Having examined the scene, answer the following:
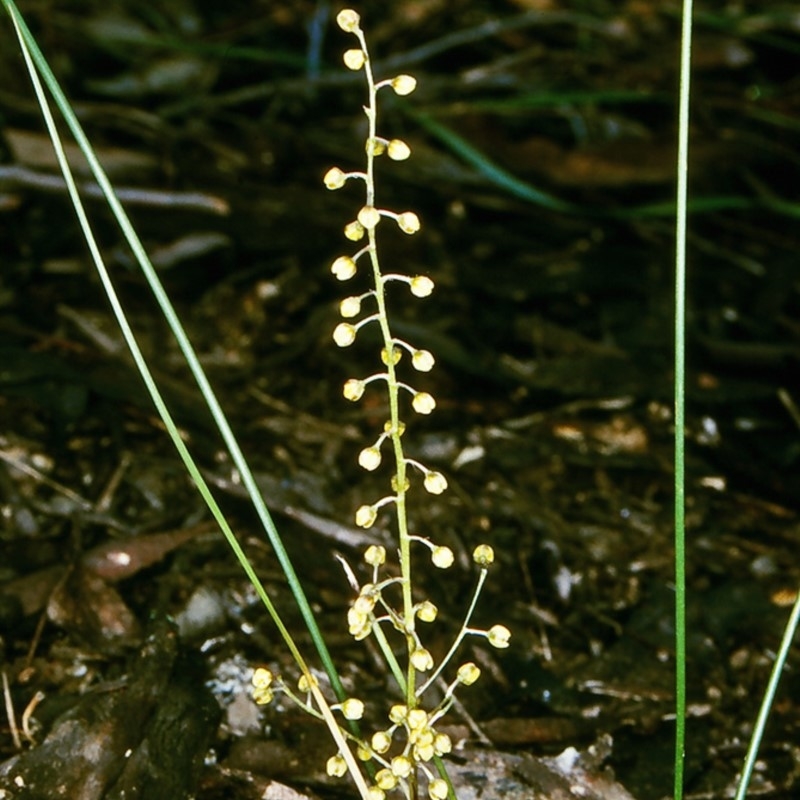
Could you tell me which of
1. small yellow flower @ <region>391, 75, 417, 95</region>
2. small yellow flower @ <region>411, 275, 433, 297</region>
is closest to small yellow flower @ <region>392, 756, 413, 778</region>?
small yellow flower @ <region>411, 275, 433, 297</region>

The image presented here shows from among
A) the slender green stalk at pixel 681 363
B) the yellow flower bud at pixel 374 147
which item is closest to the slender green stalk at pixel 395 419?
the yellow flower bud at pixel 374 147

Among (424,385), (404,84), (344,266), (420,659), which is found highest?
(404,84)

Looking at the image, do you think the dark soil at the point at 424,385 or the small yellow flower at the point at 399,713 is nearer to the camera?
the small yellow flower at the point at 399,713

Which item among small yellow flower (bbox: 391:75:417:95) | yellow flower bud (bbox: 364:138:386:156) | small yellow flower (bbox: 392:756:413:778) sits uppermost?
small yellow flower (bbox: 391:75:417:95)

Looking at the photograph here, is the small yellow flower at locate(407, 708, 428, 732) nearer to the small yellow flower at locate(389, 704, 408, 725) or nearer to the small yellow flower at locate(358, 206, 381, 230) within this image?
the small yellow flower at locate(389, 704, 408, 725)

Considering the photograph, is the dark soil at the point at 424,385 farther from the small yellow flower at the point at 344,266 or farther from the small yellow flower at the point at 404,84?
the small yellow flower at the point at 404,84

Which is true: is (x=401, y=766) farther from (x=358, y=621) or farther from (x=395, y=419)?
(x=395, y=419)

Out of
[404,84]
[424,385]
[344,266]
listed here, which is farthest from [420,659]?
[424,385]

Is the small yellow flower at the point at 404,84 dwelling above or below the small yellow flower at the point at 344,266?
above

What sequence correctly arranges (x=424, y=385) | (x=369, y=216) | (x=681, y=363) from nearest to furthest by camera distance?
(x=369, y=216) → (x=681, y=363) → (x=424, y=385)

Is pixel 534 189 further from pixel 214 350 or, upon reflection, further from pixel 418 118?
pixel 214 350
